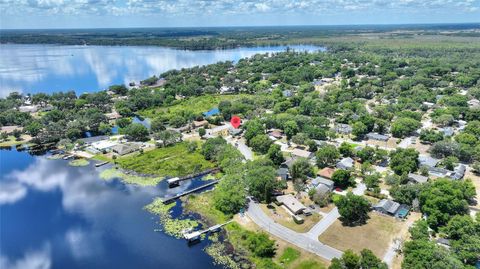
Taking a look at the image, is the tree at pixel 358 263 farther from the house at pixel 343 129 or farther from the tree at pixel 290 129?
the house at pixel 343 129

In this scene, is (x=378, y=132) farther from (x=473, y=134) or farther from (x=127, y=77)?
(x=127, y=77)

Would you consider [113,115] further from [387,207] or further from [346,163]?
[387,207]

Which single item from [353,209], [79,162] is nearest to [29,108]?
[79,162]

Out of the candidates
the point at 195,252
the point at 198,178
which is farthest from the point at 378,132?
the point at 195,252

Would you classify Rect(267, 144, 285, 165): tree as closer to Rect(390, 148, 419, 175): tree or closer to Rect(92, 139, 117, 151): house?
Rect(390, 148, 419, 175): tree

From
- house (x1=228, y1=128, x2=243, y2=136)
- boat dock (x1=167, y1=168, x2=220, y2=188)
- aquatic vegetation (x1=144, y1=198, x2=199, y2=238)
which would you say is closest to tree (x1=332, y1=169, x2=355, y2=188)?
boat dock (x1=167, y1=168, x2=220, y2=188)
